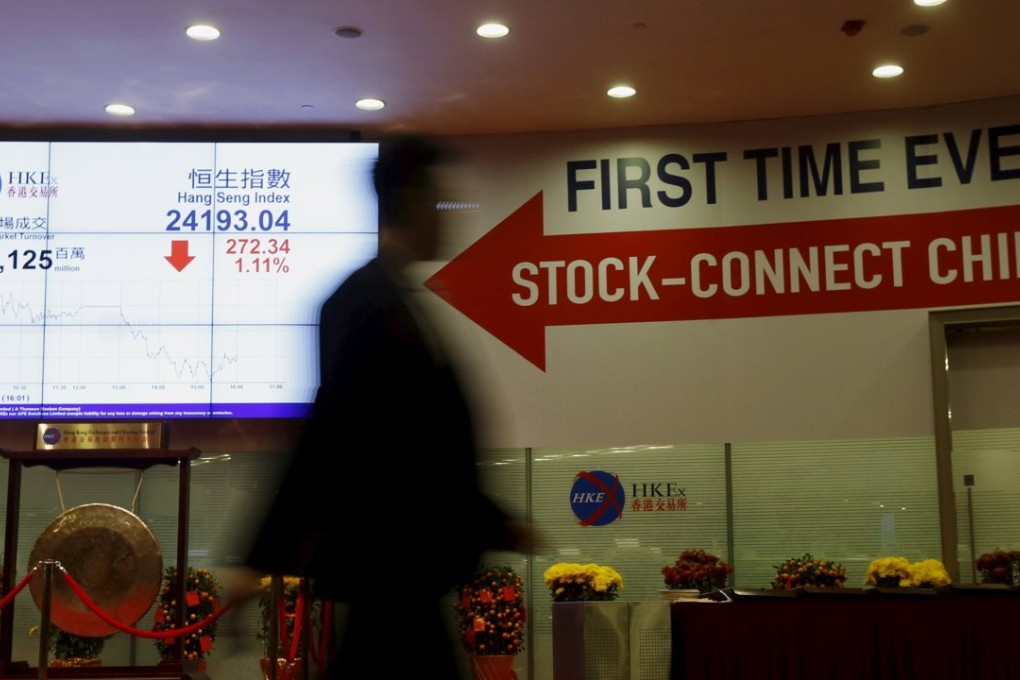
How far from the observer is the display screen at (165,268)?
29.0 feet

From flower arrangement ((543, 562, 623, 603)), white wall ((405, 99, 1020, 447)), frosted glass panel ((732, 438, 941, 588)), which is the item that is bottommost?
flower arrangement ((543, 562, 623, 603))

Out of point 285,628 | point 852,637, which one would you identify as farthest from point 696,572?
point 285,628

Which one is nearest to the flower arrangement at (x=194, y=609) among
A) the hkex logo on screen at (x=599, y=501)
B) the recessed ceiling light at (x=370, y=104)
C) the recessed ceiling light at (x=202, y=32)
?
the hkex logo on screen at (x=599, y=501)

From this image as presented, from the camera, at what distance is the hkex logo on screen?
8.91 m

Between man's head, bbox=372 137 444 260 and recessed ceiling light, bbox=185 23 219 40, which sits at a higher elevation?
recessed ceiling light, bbox=185 23 219 40

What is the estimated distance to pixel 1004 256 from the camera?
28.0 feet

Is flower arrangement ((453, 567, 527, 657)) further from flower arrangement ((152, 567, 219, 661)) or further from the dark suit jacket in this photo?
the dark suit jacket

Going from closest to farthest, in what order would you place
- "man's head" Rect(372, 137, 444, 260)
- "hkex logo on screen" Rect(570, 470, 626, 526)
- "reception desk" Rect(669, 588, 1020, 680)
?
"man's head" Rect(372, 137, 444, 260)
"reception desk" Rect(669, 588, 1020, 680)
"hkex logo on screen" Rect(570, 470, 626, 526)

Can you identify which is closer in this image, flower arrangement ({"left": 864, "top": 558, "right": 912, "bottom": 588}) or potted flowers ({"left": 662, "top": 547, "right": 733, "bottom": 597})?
flower arrangement ({"left": 864, "top": 558, "right": 912, "bottom": 588})

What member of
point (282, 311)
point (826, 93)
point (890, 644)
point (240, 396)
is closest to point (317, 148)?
point (282, 311)

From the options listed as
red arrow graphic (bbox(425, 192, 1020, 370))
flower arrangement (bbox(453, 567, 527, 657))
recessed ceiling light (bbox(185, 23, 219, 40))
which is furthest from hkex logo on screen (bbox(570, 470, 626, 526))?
recessed ceiling light (bbox(185, 23, 219, 40))

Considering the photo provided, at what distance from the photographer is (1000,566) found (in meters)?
7.98

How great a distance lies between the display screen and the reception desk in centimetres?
404

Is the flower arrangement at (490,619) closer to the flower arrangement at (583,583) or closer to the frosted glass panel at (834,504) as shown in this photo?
the flower arrangement at (583,583)
